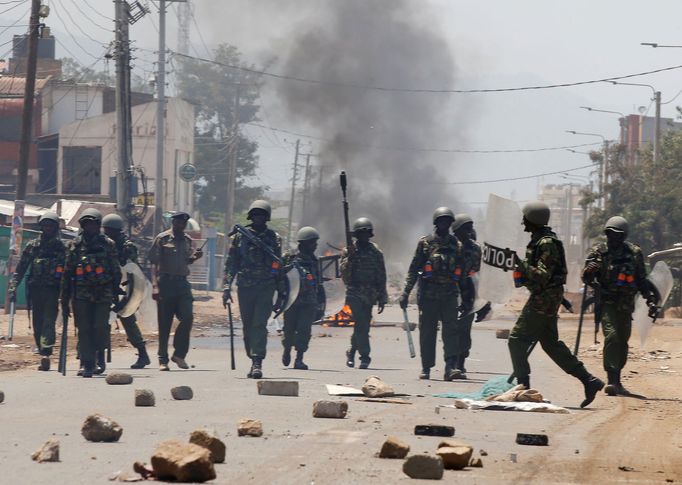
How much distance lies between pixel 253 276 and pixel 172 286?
139cm

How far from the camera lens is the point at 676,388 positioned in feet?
48.2

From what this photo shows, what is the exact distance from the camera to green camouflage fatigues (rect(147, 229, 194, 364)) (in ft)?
50.7

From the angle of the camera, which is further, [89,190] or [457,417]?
[89,190]

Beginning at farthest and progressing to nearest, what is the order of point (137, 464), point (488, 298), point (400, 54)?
1. point (400, 54)
2. point (488, 298)
3. point (137, 464)

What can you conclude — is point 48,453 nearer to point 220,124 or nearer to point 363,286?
point 363,286

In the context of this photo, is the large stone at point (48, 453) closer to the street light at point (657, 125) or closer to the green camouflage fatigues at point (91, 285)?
the green camouflage fatigues at point (91, 285)

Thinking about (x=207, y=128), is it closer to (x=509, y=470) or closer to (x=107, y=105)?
(x=107, y=105)

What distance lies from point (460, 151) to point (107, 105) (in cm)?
1979

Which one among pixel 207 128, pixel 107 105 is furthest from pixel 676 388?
pixel 207 128

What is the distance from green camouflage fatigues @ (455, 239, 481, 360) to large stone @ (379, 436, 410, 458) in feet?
23.1

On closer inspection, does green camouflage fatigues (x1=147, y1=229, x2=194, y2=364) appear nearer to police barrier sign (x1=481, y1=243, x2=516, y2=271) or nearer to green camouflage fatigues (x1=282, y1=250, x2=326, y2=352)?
green camouflage fatigues (x1=282, y1=250, x2=326, y2=352)

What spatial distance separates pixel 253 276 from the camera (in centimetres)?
1452

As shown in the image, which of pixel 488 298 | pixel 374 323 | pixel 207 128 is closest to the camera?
pixel 488 298

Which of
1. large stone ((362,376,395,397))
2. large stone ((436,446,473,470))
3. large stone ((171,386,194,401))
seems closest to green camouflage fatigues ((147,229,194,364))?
large stone ((171,386,194,401))
